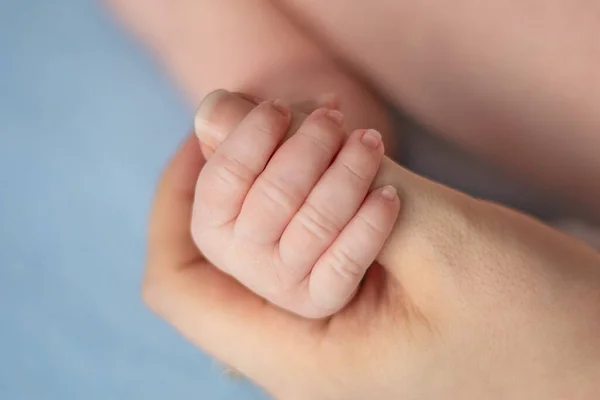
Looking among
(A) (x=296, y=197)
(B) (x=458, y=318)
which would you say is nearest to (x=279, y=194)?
(A) (x=296, y=197)

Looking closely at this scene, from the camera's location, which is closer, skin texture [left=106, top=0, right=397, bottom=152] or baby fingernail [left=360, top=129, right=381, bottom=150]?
baby fingernail [left=360, top=129, right=381, bottom=150]

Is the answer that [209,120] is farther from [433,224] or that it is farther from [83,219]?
[83,219]

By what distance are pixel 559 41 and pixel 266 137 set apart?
215 millimetres

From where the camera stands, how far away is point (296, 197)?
398 millimetres

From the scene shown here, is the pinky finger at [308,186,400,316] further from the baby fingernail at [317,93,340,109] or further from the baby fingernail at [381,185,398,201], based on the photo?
the baby fingernail at [317,93,340,109]

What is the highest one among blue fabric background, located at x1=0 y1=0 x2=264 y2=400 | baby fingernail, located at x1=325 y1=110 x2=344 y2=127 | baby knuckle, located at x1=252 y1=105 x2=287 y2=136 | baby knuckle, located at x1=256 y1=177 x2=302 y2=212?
baby fingernail, located at x1=325 y1=110 x2=344 y2=127

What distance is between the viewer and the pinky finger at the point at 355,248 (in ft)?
1.26

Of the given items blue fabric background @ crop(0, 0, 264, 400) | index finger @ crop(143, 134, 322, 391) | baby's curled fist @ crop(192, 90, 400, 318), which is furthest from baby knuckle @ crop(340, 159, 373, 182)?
blue fabric background @ crop(0, 0, 264, 400)

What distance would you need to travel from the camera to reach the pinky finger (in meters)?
0.38

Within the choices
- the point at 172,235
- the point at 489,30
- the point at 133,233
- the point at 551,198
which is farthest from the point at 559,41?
the point at 133,233

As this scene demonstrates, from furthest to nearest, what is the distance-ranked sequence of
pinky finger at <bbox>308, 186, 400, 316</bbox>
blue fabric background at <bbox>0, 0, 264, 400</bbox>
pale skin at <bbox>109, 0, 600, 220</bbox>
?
blue fabric background at <bbox>0, 0, 264, 400</bbox> → pale skin at <bbox>109, 0, 600, 220</bbox> → pinky finger at <bbox>308, 186, 400, 316</bbox>

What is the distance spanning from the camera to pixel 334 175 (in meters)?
0.39

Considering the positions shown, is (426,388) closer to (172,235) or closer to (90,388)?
(172,235)

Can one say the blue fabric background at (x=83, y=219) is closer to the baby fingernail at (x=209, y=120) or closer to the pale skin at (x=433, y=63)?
the pale skin at (x=433, y=63)
